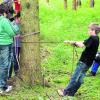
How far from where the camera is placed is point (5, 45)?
8648 millimetres

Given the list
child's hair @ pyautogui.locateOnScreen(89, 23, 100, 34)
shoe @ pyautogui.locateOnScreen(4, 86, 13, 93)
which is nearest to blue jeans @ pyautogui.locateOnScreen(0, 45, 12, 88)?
shoe @ pyautogui.locateOnScreen(4, 86, 13, 93)

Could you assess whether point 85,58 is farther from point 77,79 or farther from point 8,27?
point 8,27

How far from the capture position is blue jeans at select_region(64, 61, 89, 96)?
858cm

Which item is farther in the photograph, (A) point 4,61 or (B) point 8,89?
(B) point 8,89

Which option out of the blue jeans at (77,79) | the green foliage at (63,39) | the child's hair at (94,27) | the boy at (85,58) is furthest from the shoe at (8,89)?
the child's hair at (94,27)

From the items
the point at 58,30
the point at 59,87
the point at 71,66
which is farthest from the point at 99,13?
the point at 59,87

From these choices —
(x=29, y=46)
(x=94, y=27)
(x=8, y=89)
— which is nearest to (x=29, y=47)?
(x=29, y=46)

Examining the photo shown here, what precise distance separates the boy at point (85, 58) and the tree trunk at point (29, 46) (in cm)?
73

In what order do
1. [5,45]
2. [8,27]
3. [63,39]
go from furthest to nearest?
[63,39] → [5,45] → [8,27]

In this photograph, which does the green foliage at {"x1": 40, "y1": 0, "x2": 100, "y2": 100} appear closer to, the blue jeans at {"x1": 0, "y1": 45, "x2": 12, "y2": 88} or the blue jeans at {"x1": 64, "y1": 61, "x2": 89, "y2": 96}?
the blue jeans at {"x1": 64, "y1": 61, "x2": 89, "y2": 96}

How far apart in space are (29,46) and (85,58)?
1.27 m

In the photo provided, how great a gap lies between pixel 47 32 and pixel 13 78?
28.2ft

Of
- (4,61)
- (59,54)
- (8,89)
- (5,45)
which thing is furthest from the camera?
(59,54)

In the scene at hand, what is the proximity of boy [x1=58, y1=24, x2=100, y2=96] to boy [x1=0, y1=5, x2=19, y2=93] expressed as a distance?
1.18 metres
